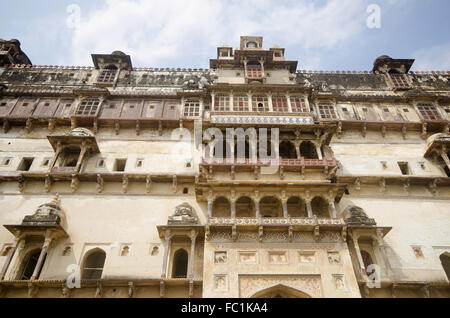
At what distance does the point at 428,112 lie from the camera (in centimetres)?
2503

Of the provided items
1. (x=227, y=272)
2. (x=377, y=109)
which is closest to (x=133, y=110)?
(x=227, y=272)

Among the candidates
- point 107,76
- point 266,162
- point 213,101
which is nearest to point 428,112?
point 266,162

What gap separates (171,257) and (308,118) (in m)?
12.4

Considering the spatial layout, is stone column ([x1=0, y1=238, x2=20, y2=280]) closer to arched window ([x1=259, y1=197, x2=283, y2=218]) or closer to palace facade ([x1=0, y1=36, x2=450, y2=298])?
palace facade ([x1=0, y1=36, x2=450, y2=298])

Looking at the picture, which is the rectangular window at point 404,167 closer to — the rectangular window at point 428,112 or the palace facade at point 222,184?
the palace facade at point 222,184

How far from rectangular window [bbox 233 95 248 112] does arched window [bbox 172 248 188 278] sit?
10.5 m

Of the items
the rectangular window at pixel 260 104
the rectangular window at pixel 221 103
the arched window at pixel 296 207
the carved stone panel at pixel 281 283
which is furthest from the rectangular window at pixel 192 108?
the carved stone panel at pixel 281 283

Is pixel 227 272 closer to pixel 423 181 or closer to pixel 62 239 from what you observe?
pixel 62 239

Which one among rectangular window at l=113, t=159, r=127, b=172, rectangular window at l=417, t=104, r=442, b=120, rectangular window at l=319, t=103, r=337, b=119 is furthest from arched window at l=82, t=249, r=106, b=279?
rectangular window at l=417, t=104, r=442, b=120

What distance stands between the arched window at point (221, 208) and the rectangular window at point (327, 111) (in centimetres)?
1050

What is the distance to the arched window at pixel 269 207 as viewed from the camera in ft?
61.5

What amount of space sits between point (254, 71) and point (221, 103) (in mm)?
5120

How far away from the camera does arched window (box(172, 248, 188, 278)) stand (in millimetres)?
17547

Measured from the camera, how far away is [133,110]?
2414 cm
